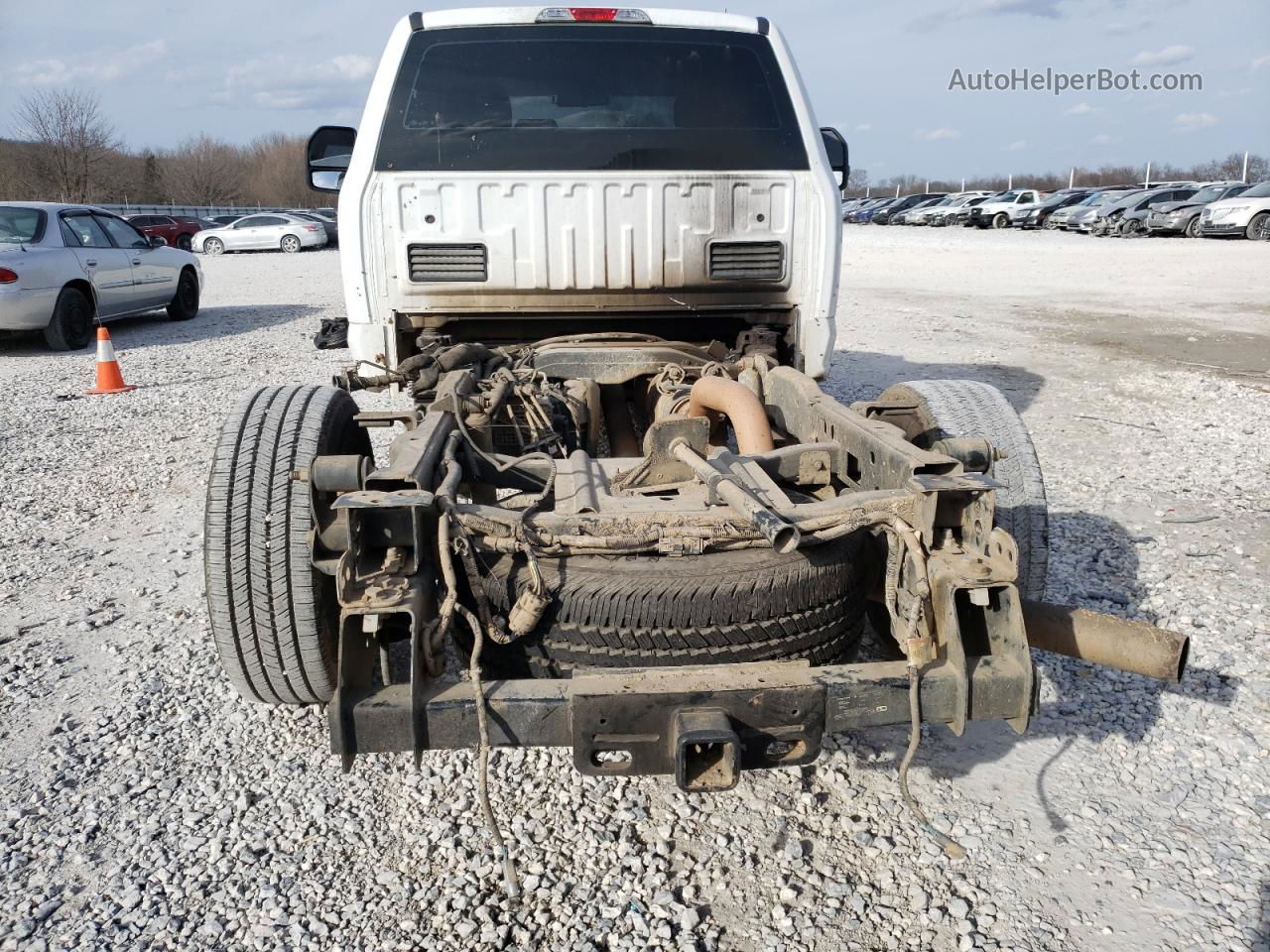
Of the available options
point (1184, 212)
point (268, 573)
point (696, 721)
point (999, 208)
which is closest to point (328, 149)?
point (268, 573)

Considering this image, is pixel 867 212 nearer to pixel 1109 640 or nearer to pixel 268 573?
pixel 1109 640

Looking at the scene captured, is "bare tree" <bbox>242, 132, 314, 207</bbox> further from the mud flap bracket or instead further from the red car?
the mud flap bracket

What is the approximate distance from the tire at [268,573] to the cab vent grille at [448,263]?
1314 millimetres

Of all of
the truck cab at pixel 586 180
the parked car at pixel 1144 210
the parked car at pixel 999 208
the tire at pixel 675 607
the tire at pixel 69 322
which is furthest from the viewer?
the parked car at pixel 999 208

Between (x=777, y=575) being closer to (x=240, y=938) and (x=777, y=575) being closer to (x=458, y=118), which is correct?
(x=240, y=938)

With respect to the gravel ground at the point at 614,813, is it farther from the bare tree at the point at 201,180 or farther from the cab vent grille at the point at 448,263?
the bare tree at the point at 201,180

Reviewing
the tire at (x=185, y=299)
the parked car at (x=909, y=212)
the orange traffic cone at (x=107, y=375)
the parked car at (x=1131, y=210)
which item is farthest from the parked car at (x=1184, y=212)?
the orange traffic cone at (x=107, y=375)

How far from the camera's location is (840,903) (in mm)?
2289

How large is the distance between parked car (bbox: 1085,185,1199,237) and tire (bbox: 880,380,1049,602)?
2980 cm

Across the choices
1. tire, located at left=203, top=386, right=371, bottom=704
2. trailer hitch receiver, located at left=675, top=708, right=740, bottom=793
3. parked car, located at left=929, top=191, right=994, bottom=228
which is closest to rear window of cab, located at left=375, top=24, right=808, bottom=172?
tire, located at left=203, top=386, right=371, bottom=704

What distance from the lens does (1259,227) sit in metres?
24.7

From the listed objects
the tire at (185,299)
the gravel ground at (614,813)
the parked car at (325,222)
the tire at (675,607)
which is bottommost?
the gravel ground at (614,813)

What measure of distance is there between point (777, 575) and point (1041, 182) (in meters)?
81.2

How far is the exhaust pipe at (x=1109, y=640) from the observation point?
2311mm
